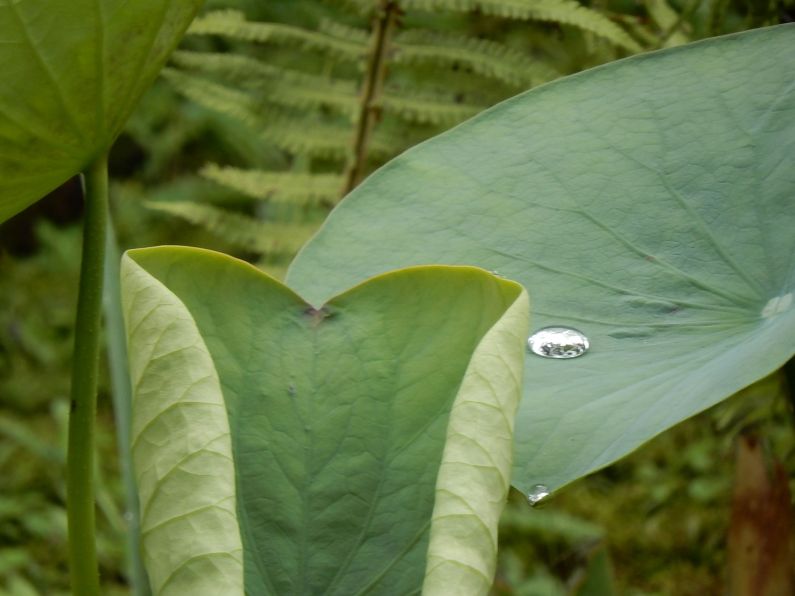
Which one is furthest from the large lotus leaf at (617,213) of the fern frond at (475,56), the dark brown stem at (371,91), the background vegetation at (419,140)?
the dark brown stem at (371,91)

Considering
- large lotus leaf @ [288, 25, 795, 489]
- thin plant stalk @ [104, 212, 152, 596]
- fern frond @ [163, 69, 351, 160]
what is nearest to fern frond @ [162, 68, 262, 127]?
fern frond @ [163, 69, 351, 160]

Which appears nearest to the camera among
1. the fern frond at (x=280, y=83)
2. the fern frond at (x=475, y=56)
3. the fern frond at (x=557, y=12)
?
the fern frond at (x=557, y=12)

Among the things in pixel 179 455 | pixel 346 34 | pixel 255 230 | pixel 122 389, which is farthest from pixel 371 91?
pixel 179 455

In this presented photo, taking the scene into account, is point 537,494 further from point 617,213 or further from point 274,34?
point 274,34

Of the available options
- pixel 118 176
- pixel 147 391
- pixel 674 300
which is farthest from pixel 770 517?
pixel 118 176

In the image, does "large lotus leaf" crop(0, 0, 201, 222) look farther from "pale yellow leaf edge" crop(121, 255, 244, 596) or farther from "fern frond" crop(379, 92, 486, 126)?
"fern frond" crop(379, 92, 486, 126)

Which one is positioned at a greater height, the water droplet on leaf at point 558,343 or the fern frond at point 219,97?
the fern frond at point 219,97

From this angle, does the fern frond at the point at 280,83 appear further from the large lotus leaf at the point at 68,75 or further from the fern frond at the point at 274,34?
the large lotus leaf at the point at 68,75

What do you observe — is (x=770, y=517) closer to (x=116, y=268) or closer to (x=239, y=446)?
(x=239, y=446)
